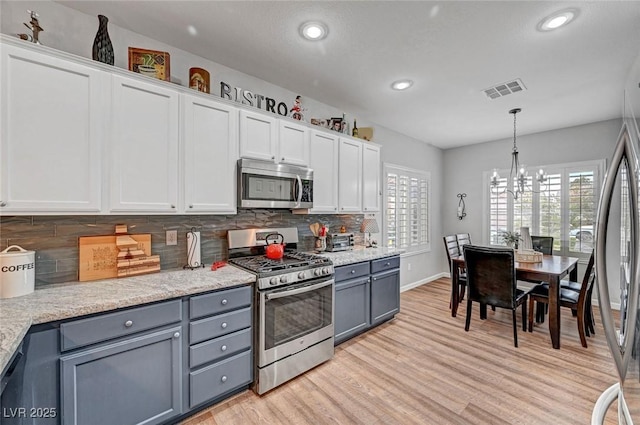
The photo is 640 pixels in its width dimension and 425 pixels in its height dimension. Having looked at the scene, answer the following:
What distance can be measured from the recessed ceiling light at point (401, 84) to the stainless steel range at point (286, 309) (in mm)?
2038

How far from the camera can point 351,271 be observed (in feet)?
9.55

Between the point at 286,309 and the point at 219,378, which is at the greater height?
the point at 286,309

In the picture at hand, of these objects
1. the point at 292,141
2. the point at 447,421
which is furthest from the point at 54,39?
the point at 447,421

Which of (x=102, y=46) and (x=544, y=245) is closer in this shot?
(x=102, y=46)

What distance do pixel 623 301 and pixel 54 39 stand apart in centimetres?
341

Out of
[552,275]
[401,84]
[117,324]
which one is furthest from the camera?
[401,84]

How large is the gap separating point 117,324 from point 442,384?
2399 millimetres

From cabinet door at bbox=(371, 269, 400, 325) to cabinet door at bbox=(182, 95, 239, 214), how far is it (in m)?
1.84

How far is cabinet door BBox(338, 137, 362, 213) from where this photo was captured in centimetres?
339

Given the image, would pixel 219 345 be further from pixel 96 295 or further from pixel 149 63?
pixel 149 63

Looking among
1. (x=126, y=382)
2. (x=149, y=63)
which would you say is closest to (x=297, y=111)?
(x=149, y=63)

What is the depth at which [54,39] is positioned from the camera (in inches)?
74.3

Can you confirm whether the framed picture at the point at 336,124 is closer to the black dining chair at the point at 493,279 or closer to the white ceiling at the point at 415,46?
the white ceiling at the point at 415,46

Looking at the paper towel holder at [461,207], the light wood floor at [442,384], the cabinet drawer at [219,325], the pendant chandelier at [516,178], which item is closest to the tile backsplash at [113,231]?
the cabinet drawer at [219,325]
